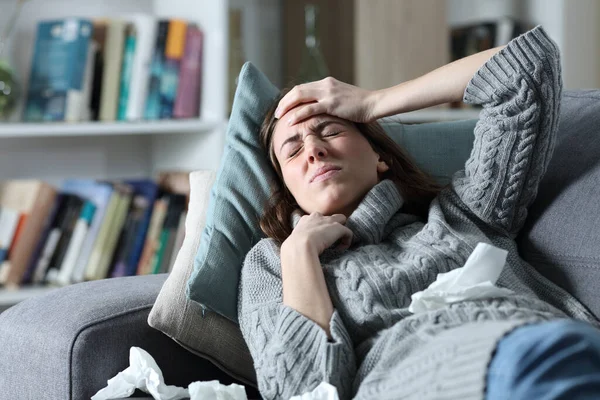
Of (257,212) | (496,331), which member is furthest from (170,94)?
(496,331)

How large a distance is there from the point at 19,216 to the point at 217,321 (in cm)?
119

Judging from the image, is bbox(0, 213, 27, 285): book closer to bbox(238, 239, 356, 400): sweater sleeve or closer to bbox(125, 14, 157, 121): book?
bbox(125, 14, 157, 121): book

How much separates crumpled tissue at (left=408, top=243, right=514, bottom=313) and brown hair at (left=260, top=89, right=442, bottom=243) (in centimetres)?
38

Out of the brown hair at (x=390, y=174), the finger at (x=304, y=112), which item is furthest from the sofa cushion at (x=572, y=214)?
the finger at (x=304, y=112)

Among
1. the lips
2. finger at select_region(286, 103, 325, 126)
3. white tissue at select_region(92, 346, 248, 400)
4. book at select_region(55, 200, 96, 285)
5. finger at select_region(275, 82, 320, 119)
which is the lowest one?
book at select_region(55, 200, 96, 285)

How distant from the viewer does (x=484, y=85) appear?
1455mm

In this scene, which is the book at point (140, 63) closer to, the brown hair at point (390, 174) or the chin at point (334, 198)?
the brown hair at point (390, 174)

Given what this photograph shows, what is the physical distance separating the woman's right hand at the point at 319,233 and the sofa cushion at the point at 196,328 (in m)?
0.17

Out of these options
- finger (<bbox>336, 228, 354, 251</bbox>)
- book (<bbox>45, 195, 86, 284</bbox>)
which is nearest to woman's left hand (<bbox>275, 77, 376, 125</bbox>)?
finger (<bbox>336, 228, 354, 251</bbox>)

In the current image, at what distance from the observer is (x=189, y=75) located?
102 inches

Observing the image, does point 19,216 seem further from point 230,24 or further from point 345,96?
point 345,96

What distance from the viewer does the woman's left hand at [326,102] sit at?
1.54 m

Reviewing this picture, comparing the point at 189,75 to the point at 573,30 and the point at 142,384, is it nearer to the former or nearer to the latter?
the point at 573,30

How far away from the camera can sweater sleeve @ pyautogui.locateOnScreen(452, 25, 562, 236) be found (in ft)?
4.66
